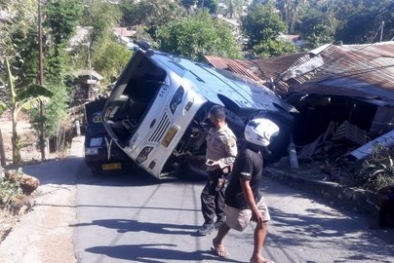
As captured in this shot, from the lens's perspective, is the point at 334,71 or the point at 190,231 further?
the point at 334,71

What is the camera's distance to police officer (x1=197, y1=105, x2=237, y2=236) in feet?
21.1

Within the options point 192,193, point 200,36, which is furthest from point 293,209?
point 200,36

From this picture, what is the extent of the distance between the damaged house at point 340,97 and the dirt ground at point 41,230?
4.85 meters

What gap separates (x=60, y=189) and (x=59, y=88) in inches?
581

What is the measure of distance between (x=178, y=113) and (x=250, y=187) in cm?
425

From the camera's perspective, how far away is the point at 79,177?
11.4m

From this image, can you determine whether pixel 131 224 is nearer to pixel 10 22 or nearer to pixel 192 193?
pixel 192 193

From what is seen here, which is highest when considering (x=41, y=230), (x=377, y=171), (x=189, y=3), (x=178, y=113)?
(x=178, y=113)

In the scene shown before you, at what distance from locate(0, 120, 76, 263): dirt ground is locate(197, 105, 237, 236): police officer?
160cm

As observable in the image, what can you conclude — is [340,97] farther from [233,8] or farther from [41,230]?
[233,8]

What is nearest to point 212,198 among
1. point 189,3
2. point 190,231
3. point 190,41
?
point 190,231

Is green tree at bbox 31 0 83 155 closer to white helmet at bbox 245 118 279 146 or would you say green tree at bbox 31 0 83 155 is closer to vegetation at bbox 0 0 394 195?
vegetation at bbox 0 0 394 195

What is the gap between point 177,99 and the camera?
9.59 meters

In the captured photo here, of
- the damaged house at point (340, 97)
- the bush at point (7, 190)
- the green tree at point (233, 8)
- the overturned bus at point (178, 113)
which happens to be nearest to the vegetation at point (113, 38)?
the damaged house at point (340, 97)
